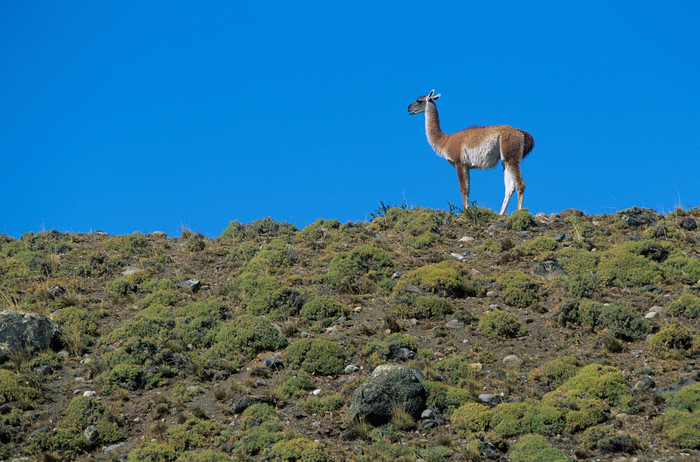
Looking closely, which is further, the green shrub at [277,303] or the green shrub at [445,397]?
the green shrub at [277,303]

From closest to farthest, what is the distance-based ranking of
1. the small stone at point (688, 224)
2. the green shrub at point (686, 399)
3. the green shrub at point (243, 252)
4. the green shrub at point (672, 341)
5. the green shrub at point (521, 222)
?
the green shrub at point (686, 399)
the green shrub at point (672, 341)
the small stone at point (688, 224)
the green shrub at point (243, 252)
the green shrub at point (521, 222)

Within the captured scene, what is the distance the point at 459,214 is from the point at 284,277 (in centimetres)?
686

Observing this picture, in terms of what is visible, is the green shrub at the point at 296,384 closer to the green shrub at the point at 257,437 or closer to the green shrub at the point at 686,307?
the green shrub at the point at 257,437

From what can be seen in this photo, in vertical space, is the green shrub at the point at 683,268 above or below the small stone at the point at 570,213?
below

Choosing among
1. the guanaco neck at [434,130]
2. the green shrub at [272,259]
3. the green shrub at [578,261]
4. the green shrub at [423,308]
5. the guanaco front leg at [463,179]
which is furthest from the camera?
the guanaco neck at [434,130]

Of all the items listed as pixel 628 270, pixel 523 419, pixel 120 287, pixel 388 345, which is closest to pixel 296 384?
pixel 388 345

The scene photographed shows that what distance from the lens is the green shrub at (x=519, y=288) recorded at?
14.2m

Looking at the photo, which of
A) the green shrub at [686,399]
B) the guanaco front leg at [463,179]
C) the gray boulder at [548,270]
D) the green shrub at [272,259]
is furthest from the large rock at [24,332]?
the guanaco front leg at [463,179]

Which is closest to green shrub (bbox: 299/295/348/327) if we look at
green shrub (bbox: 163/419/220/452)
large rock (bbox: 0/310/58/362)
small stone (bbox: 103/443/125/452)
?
green shrub (bbox: 163/419/220/452)

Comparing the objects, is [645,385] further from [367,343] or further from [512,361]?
[367,343]

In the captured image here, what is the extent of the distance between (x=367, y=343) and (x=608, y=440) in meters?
4.92

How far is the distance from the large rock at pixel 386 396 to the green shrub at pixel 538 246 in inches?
280

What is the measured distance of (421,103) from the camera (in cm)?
2520

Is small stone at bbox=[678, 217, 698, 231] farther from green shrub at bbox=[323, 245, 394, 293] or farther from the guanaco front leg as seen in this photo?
green shrub at bbox=[323, 245, 394, 293]
